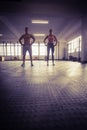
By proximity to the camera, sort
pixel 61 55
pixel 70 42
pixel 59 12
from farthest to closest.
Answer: pixel 61 55 < pixel 70 42 < pixel 59 12

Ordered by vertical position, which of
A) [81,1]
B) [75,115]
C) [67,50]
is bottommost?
[75,115]

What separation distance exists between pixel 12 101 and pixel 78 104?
64cm

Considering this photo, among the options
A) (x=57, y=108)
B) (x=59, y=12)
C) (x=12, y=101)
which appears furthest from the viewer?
(x=59, y=12)

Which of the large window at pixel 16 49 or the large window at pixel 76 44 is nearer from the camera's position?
the large window at pixel 76 44

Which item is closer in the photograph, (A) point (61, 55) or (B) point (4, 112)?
(B) point (4, 112)

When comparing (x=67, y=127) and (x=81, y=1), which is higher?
(x=81, y=1)

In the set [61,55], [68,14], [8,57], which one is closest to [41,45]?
[61,55]

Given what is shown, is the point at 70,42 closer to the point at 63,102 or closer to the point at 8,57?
the point at 8,57

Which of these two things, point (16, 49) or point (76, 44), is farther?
point (16, 49)

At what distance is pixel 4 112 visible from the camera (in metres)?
1.26

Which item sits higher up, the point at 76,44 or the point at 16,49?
the point at 76,44

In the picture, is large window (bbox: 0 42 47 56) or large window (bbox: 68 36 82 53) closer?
large window (bbox: 68 36 82 53)

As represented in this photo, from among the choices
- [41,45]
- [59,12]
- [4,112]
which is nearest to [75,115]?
[4,112]

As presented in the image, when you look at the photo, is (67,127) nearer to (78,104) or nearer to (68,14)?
(78,104)
